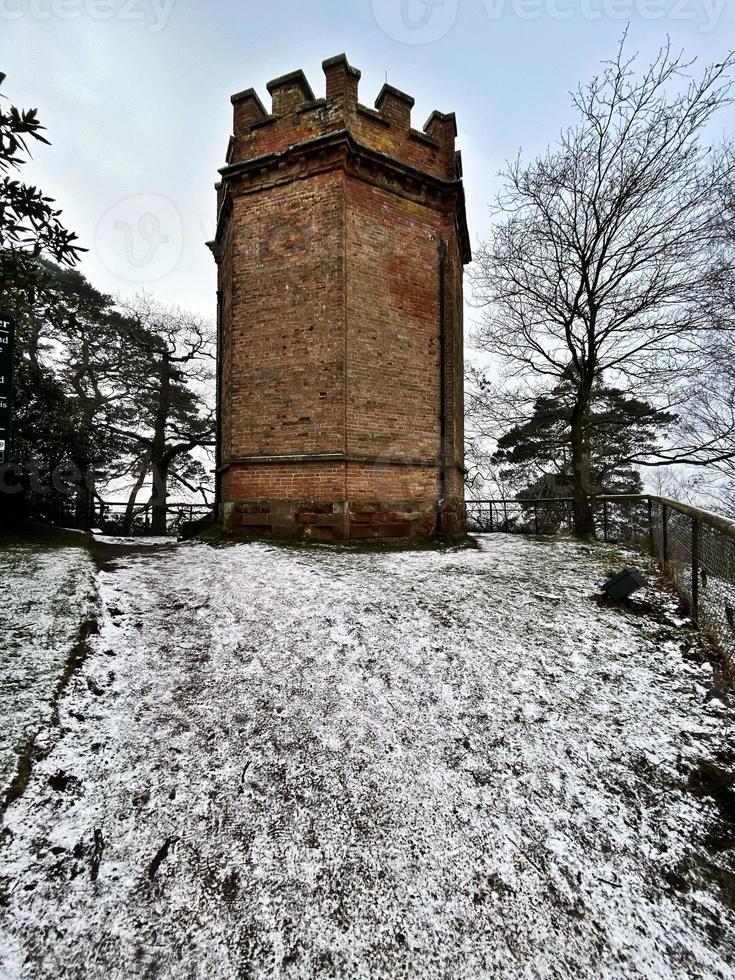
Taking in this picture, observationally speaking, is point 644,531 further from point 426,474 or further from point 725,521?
point 725,521

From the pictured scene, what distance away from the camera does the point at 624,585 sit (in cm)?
549

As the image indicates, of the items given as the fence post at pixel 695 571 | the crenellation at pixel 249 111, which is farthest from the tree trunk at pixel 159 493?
the fence post at pixel 695 571

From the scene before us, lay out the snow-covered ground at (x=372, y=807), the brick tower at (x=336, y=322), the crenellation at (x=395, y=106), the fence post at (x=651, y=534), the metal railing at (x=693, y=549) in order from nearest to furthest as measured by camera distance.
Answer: the snow-covered ground at (x=372, y=807) → the metal railing at (x=693, y=549) → the fence post at (x=651, y=534) → the brick tower at (x=336, y=322) → the crenellation at (x=395, y=106)

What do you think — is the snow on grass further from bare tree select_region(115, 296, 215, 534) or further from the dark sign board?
bare tree select_region(115, 296, 215, 534)

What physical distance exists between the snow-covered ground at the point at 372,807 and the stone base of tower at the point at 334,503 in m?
3.20

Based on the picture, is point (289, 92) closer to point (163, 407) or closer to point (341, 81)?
point (341, 81)

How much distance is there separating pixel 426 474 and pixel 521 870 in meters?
6.67

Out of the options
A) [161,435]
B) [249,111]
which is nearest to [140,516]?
[161,435]

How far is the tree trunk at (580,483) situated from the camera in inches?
445

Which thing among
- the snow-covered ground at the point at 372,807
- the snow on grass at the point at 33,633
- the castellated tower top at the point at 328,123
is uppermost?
the castellated tower top at the point at 328,123

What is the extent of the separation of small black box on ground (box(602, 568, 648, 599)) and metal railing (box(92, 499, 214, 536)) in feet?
33.4

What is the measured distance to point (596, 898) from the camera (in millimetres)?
2441

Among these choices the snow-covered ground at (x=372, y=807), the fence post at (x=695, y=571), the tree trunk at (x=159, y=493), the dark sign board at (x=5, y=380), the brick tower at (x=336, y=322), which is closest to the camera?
the snow-covered ground at (x=372, y=807)

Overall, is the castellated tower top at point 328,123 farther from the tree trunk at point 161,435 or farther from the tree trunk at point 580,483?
the tree trunk at point 161,435
